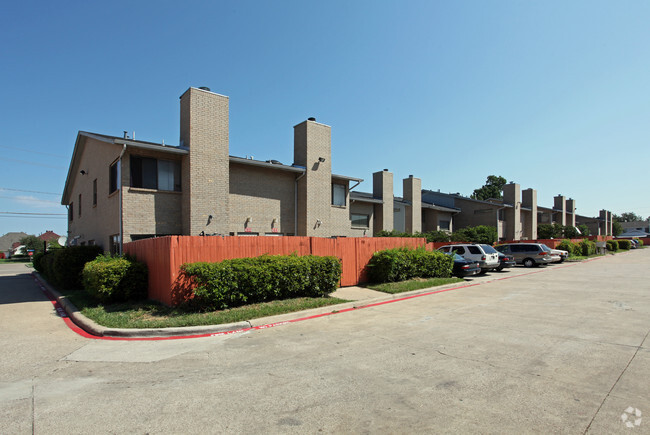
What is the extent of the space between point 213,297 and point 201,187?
6.73 m

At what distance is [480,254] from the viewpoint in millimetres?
19797

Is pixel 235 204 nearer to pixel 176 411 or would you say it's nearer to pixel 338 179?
pixel 338 179

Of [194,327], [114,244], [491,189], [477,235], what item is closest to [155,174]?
[114,244]

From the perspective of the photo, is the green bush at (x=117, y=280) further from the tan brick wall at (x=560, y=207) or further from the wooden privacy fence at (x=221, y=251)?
the tan brick wall at (x=560, y=207)

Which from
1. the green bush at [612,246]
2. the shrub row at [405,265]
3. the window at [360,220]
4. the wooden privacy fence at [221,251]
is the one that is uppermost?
the window at [360,220]

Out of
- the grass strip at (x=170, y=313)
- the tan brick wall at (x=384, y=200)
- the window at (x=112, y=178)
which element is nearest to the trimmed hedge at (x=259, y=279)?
the grass strip at (x=170, y=313)

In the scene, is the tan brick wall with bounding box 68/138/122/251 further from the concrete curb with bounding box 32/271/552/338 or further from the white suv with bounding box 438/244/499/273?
the white suv with bounding box 438/244/499/273

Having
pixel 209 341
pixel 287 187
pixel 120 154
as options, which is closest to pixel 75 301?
pixel 120 154

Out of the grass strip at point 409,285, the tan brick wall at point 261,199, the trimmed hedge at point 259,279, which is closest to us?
the trimmed hedge at point 259,279

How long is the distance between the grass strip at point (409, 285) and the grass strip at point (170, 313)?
2.85 meters

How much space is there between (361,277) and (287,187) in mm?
6366

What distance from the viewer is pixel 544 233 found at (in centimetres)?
4631

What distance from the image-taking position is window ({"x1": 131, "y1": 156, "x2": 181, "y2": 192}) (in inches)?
544

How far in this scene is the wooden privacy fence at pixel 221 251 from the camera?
30.7 ft
